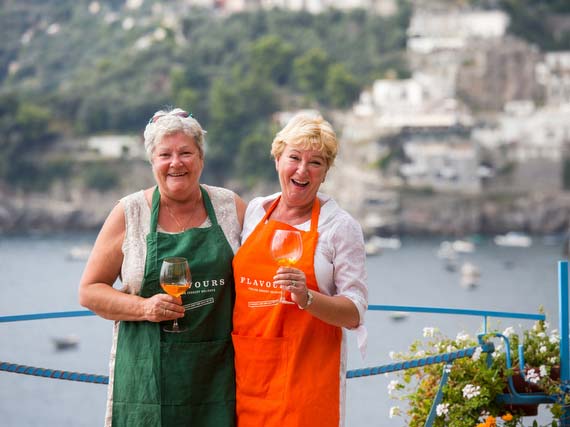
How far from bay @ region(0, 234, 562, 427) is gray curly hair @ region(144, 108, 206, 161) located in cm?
1708

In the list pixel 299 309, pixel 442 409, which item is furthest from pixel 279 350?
pixel 442 409

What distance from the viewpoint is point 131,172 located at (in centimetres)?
6575

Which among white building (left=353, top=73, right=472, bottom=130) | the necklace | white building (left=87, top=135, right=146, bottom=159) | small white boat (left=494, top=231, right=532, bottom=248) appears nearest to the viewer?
the necklace

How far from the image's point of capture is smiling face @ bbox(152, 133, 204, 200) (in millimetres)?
2166

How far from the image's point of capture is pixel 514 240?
2338 inches

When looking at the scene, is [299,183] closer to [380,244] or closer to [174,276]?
[174,276]

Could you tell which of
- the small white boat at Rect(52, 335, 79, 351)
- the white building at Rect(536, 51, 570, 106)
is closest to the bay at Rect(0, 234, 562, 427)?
the small white boat at Rect(52, 335, 79, 351)

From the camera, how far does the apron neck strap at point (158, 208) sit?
2195 mm

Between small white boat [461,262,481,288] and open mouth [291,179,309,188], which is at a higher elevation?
small white boat [461,262,481,288]

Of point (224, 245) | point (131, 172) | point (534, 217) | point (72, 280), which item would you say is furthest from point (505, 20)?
point (224, 245)

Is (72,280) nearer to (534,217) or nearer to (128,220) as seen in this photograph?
(534,217)

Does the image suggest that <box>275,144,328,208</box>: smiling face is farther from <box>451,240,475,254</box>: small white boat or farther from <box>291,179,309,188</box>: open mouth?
<box>451,240,475,254</box>: small white boat

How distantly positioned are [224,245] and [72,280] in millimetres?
48630

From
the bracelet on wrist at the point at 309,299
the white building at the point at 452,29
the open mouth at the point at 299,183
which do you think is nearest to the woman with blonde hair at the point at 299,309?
the open mouth at the point at 299,183
